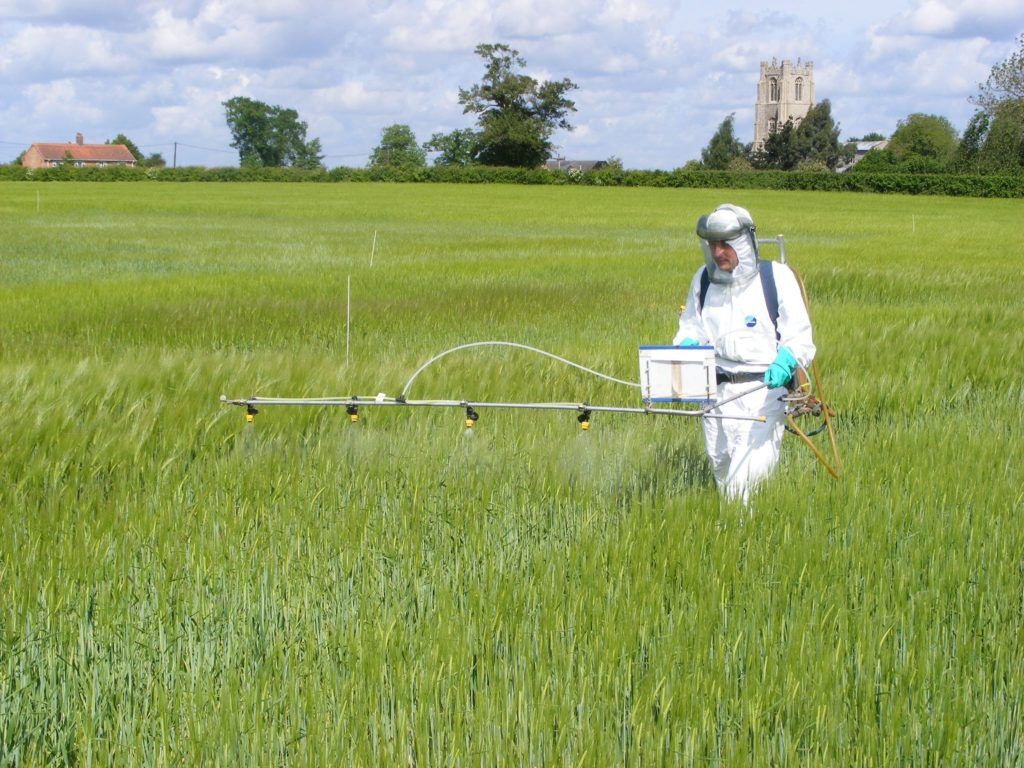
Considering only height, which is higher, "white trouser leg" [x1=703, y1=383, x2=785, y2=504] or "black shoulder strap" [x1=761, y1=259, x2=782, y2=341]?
"black shoulder strap" [x1=761, y1=259, x2=782, y2=341]

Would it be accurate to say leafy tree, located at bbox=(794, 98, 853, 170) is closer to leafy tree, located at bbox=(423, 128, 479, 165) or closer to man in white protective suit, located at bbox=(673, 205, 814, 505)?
leafy tree, located at bbox=(423, 128, 479, 165)

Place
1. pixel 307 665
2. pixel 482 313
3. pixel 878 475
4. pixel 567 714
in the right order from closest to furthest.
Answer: pixel 567 714 < pixel 307 665 < pixel 878 475 < pixel 482 313

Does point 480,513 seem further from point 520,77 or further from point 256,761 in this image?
point 520,77

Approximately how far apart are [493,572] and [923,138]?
121 metres

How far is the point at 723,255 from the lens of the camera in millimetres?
4781

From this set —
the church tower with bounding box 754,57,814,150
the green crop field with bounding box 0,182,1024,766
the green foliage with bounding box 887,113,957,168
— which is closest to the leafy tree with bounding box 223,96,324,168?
the green foliage with bounding box 887,113,957,168

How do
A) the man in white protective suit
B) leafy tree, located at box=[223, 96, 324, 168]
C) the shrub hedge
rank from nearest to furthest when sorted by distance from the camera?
1. the man in white protective suit
2. the shrub hedge
3. leafy tree, located at box=[223, 96, 324, 168]

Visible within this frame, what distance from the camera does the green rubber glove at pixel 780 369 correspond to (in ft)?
14.8

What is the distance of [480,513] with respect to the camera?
446cm

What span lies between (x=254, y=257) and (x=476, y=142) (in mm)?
72699

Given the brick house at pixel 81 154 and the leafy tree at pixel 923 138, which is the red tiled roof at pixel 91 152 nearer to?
the brick house at pixel 81 154

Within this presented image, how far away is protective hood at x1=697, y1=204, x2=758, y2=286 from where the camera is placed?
4609mm

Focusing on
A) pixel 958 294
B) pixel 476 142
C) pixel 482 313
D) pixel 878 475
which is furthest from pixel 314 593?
pixel 476 142

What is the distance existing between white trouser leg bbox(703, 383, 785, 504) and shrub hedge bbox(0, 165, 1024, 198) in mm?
63898
